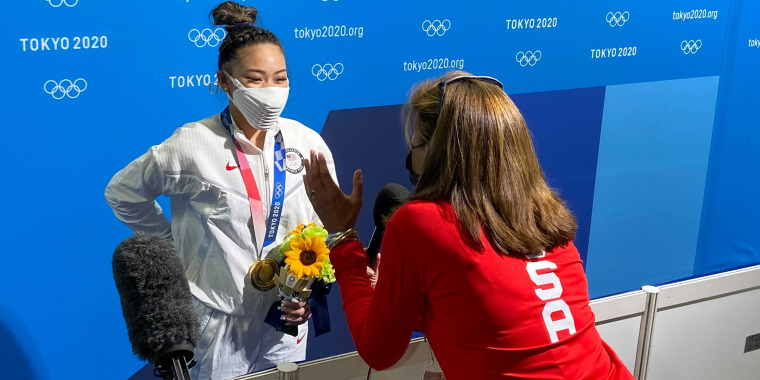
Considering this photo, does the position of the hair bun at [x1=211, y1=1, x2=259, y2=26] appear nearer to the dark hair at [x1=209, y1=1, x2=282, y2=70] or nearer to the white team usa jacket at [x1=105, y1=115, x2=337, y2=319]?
the dark hair at [x1=209, y1=1, x2=282, y2=70]

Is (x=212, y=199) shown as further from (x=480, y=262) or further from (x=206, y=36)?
(x=480, y=262)

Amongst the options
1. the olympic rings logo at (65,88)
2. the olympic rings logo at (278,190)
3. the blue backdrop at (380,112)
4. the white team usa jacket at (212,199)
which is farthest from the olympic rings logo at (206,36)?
the olympic rings logo at (278,190)

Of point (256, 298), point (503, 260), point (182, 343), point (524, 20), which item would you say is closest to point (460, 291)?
point (503, 260)

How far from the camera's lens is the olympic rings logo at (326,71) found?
247 cm

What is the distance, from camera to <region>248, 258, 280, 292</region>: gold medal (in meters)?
2.46

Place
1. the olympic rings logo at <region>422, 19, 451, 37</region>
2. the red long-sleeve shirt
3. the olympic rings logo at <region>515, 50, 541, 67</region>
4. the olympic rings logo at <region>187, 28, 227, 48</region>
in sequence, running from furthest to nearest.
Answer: the olympic rings logo at <region>515, 50, 541, 67</region>
the olympic rings logo at <region>422, 19, 451, 37</region>
the olympic rings logo at <region>187, 28, 227, 48</region>
the red long-sleeve shirt

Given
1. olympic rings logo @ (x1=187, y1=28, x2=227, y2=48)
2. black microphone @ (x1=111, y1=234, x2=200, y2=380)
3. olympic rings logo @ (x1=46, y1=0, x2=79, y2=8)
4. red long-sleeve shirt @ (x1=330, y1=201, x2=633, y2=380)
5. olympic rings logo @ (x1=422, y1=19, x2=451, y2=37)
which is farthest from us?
olympic rings logo @ (x1=422, y1=19, x2=451, y2=37)

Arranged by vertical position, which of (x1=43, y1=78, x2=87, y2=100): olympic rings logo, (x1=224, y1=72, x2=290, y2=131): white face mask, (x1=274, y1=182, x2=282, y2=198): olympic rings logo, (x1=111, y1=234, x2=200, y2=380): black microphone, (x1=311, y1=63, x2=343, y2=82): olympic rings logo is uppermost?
(x1=311, y1=63, x2=343, y2=82): olympic rings logo

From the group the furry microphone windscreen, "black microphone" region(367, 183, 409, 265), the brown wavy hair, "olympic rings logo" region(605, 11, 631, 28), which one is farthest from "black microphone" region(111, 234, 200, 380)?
"olympic rings logo" region(605, 11, 631, 28)

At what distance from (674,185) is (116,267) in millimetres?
2531

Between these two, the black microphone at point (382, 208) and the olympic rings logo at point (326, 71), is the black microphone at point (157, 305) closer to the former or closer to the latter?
the olympic rings logo at point (326, 71)

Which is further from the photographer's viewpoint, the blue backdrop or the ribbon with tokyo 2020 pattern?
the ribbon with tokyo 2020 pattern

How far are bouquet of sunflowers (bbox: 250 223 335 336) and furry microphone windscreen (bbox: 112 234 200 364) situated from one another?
79 centimetres

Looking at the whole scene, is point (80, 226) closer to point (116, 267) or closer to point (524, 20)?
point (116, 267)
